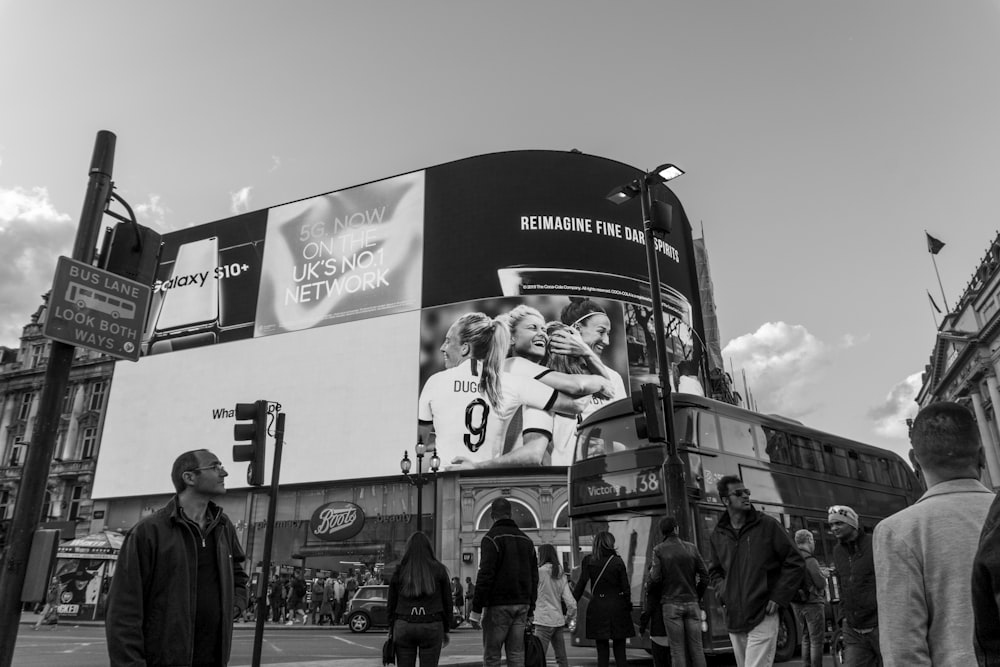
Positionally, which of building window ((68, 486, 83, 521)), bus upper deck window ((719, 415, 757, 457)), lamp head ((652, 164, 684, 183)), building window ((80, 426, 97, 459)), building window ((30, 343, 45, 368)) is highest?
building window ((30, 343, 45, 368))

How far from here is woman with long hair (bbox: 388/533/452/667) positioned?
623 centimetres

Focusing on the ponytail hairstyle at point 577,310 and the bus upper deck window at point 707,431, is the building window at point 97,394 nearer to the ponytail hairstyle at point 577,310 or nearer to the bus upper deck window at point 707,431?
the ponytail hairstyle at point 577,310

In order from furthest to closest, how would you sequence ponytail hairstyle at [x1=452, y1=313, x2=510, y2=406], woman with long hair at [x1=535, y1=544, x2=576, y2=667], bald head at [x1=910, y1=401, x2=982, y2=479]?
ponytail hairstyle at [x1=452, y1=313, x2=510, y2=406]
woman with long hair at [x1=535, y1=544, x2=576, y2=667]
bald head at [x1=910, y1=401, x2=982, y2=479]

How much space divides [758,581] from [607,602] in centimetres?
271

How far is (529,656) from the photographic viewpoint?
6.98 meters

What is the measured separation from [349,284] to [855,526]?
38.3 metres

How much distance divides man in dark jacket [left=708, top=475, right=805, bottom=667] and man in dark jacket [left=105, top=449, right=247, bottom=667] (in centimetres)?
398

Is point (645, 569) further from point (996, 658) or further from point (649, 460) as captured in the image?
point (996, 658)

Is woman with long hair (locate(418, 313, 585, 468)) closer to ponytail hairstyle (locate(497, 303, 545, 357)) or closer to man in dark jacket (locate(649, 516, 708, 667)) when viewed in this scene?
ponytail hairstyle (locate(497, 303, 545, 357))

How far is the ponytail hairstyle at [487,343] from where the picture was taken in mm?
35875

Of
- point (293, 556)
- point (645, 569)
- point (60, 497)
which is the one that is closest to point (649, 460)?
point (645, 569)

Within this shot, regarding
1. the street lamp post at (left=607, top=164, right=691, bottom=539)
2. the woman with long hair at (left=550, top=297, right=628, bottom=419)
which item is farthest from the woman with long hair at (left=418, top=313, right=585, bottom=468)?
the street lamp post at (left=607, top=164, right=691, bottom=539)

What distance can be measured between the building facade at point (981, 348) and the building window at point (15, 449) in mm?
67587

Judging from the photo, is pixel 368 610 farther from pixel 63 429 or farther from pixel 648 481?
pixel 63 429
